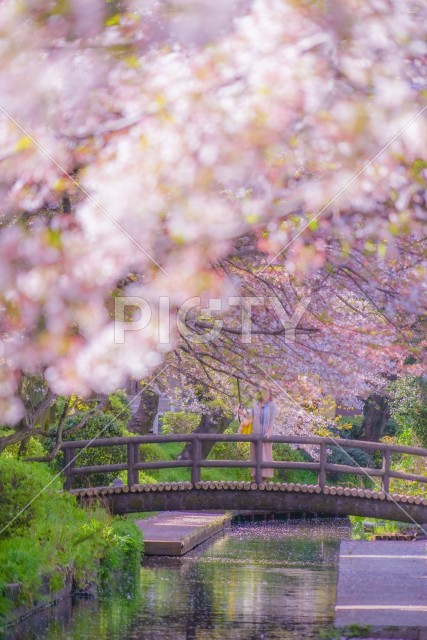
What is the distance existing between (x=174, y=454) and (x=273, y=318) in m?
20.4

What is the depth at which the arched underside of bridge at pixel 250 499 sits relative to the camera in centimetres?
1617

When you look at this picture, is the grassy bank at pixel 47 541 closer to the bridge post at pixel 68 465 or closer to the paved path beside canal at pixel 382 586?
the bridge post at pixel 68 465

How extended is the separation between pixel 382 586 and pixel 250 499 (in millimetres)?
5301

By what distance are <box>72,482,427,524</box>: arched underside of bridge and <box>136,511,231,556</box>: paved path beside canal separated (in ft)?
1.83

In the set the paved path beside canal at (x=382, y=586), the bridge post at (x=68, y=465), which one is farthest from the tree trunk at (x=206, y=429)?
the paved path beside canal at (x=382, y=586)

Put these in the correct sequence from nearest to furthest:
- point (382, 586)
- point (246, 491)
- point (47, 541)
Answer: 1. point (382, 586)
2. point (47, 541)
3. point (246, 491)

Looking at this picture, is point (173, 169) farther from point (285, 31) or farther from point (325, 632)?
point (325, 632)

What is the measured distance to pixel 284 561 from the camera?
16.9 meters

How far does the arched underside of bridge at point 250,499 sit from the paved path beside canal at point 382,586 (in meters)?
0.55

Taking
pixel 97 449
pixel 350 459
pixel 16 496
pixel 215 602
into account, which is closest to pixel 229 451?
pixel 350 459

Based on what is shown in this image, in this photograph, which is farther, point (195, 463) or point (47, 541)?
point (195, 463)

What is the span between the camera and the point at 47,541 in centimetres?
1232

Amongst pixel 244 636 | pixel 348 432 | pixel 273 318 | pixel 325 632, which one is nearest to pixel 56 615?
pixel 244 636

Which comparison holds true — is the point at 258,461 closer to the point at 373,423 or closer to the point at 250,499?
the point at 250,499
